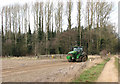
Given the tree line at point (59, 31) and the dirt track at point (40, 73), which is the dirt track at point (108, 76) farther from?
the tree line at point (59, 31)

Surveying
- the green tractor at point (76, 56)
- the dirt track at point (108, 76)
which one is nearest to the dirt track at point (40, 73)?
the dirt track at point (108, 76)

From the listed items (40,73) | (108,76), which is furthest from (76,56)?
(108,76)

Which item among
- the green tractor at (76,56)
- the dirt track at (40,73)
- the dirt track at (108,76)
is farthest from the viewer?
the green tractor at (76,56)

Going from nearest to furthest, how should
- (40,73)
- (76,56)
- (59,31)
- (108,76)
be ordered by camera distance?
(108,76)
(40,73)
(76,56)
(59,31)

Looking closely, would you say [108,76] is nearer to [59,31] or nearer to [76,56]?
[76,56]

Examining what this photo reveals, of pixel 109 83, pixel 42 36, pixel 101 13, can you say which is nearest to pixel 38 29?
pixel 42 36

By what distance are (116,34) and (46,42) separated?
23257 millimetres

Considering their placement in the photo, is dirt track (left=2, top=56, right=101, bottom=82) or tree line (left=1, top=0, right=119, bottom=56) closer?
dirt track (left=2, top=56, right=101, bottom=82)

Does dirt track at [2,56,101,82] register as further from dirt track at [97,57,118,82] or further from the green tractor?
the green tractor

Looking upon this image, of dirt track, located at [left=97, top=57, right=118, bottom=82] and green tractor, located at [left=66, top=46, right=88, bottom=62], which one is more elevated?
green tractor, located at [left=66, top=46, right=88, bottom=62]

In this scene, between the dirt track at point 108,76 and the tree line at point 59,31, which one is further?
the tree line at point 59,31

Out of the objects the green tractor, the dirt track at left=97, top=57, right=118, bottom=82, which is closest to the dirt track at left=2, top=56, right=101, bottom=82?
the dirt track at left=97, top=57, right=118, bottom=82

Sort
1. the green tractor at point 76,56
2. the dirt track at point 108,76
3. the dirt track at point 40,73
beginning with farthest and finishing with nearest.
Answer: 1. the green tractor at point 76,56
2. the dirt track at point 108,76
3. the dirt track at point 40,73

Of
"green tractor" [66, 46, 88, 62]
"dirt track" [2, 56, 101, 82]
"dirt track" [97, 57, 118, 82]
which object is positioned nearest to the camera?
"dirt track" [2, 56, 101, 82]
